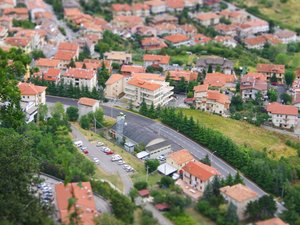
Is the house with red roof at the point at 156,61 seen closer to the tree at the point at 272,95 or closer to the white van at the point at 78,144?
the tree at the point at 272,95

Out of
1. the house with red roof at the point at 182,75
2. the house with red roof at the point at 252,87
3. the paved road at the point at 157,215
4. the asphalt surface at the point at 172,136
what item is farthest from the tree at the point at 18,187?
the house with red roof at the point at 252,87

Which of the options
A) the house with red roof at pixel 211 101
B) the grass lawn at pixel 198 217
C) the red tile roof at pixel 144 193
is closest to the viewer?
the grass lawn at pixel 198 217

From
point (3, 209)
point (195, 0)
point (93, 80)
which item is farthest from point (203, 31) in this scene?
point (3, 209)

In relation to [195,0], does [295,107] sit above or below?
below

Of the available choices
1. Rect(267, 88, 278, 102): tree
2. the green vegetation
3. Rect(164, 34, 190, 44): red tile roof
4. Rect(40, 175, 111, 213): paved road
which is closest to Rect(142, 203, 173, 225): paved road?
Rect(40, 175, 111, 213): paved road

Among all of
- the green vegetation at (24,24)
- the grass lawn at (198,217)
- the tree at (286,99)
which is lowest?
the grass lawn at (198,217)

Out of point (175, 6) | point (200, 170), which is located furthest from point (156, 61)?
point (175, 6)

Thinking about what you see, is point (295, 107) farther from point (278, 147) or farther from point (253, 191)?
point (253, 191)
